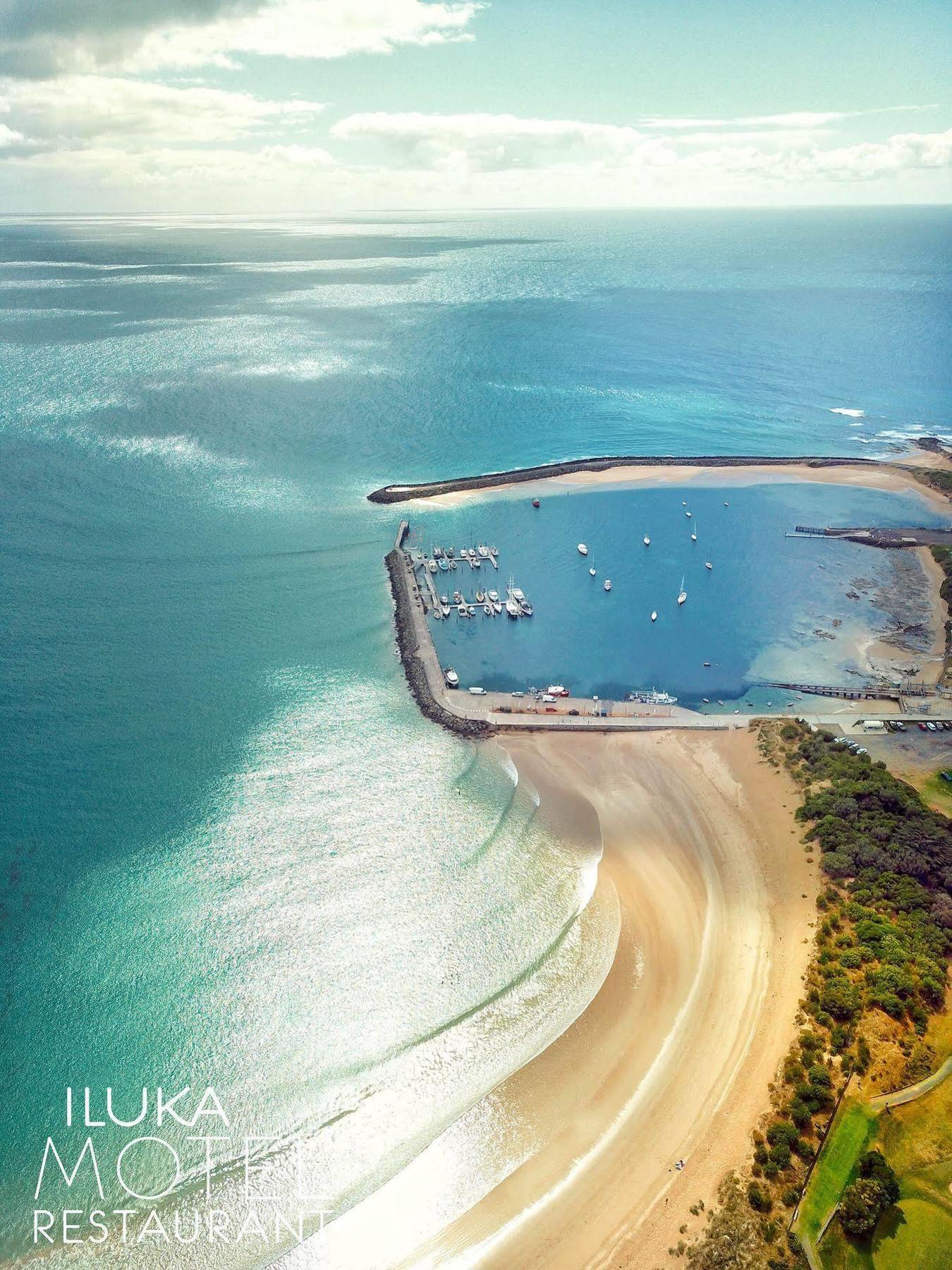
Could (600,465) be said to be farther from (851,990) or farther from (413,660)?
(851,990)

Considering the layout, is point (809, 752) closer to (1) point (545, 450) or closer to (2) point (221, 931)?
(2) point (221, 931)

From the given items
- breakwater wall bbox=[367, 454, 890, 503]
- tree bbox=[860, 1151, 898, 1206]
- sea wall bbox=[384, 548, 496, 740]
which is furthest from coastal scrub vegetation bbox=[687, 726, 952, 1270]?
breakwater wall bbox=[367, 454, 890, 503]

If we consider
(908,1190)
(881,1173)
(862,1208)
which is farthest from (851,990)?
(862,1208)

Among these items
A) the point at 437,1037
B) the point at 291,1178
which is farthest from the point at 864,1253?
the point at 291,1178

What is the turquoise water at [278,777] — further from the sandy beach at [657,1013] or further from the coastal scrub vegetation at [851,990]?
the coastal scrub vegetation at [851,990]

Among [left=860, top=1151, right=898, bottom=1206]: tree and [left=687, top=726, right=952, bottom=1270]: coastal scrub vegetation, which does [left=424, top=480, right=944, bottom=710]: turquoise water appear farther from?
[left=860, top=1151, right=898, bottom=1206]: tree
